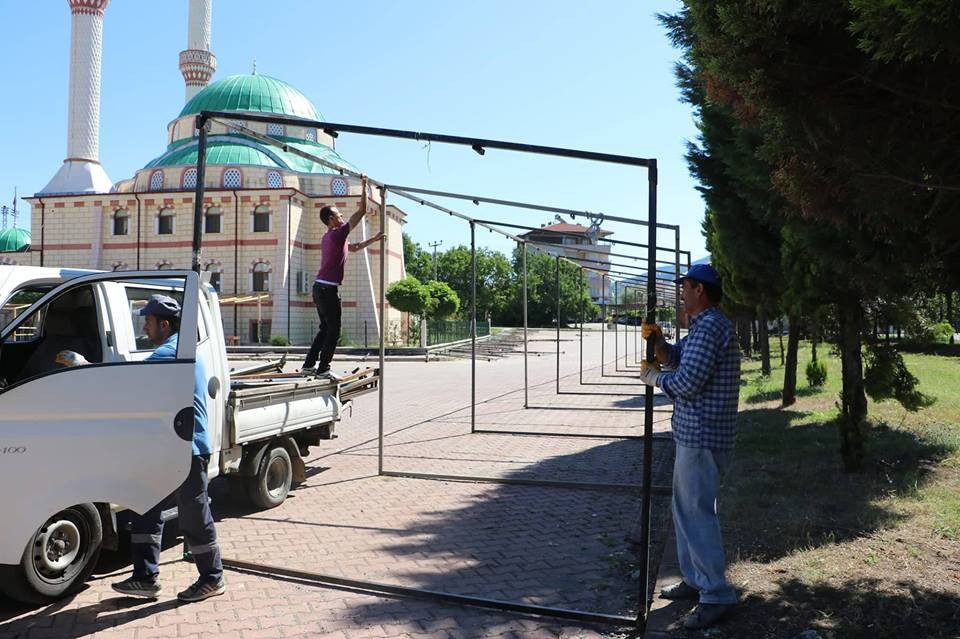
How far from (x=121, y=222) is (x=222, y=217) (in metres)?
7.52

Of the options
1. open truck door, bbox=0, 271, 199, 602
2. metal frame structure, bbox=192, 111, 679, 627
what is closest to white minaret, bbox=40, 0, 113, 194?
metal frame structure, bbox=192, 111, 679, 627

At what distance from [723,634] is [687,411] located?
1222mm

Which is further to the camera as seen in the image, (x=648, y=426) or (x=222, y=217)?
(x=222, y=217)

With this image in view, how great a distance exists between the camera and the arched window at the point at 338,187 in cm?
5141

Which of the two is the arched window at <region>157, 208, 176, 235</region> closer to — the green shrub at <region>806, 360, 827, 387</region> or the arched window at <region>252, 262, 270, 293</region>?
the arched window at <region>252, 262, 270, 293</region>

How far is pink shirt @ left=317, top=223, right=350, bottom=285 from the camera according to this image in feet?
26.4

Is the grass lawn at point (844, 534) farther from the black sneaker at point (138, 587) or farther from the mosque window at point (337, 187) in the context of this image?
the mosque window at point (337, 187)

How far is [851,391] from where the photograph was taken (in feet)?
25.8

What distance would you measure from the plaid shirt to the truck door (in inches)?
114

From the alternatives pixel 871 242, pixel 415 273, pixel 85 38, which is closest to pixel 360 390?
pixel 871 242

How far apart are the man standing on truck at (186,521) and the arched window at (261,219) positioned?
4613 centimetres

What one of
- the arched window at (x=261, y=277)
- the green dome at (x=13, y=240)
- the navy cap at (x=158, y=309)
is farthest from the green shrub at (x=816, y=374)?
the green dome at (x=13, y=240)

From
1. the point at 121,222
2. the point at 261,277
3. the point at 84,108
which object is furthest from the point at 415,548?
the point at 84,108

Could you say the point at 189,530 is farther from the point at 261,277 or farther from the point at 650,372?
the point at 261,277
